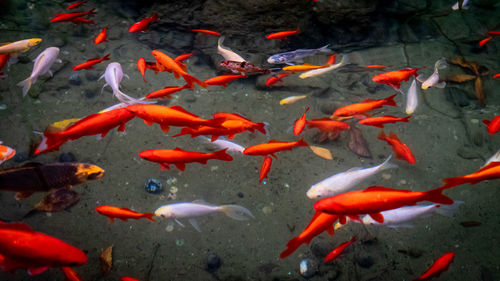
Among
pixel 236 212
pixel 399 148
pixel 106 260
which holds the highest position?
pixel 399 148

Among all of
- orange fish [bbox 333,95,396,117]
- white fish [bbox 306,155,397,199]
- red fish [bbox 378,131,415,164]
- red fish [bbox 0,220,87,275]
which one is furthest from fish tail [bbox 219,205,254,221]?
red fish [bbox 378,131,415,164]

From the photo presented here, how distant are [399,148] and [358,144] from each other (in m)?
0.56

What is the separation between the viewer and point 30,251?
5.88 ft

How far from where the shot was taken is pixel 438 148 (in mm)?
4160

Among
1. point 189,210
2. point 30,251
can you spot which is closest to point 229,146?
point 189,210

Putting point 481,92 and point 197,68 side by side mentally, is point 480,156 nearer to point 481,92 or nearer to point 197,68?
point 481,92

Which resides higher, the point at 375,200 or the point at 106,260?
the point at 375,200

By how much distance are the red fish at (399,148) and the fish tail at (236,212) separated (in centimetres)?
233

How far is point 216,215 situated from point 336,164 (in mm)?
1897

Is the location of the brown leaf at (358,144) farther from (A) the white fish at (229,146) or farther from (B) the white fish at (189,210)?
(B) the white fish at (189,210)

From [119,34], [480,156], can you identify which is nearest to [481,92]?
[480,156]

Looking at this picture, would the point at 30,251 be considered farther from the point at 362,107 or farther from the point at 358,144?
the point at 358,144

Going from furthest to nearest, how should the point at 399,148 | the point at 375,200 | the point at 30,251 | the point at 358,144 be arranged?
the point at 358,144, the point at 399,148, the point at 375,200, the point at 30,251

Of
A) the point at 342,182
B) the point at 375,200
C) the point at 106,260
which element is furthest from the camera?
the point at 342,182
